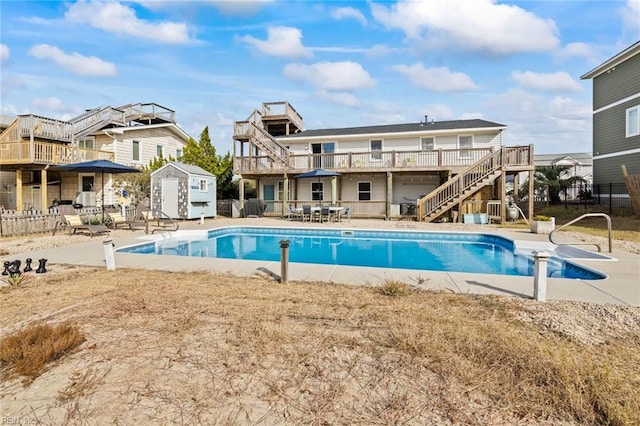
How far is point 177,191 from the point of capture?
18.7 m

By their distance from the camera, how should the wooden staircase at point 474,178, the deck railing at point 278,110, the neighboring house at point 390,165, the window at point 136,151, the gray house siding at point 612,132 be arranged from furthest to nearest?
the deck railing at point 278,110 < the window at point 136,151 < the gray house siding at point 612,132 < the neighboring house at point 390,165 < the wooden staircase at point 474,178

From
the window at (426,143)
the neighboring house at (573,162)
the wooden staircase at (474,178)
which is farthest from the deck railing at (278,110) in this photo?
the neighboring house at (573,162)

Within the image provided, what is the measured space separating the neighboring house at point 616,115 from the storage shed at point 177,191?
24005mm

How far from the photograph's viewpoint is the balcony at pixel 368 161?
19031mm

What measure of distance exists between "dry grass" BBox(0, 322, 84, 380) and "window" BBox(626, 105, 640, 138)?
24.8 m

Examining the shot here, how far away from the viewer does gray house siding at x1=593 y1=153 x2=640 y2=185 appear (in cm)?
1783

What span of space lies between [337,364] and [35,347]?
9.95 feet

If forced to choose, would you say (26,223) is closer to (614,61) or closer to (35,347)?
(35,347)

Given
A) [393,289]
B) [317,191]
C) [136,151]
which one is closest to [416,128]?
[317,191]

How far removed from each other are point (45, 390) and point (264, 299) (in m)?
2.75

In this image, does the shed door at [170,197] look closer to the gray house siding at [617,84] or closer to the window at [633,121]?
the window at [633,121]

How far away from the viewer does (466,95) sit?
24.8 m

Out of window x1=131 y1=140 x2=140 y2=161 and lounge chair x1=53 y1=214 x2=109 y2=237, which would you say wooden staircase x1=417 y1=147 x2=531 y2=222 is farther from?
window x1=131 y1=140 x2=140 y2=161

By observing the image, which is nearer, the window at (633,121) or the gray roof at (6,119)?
the window at (633,121)
